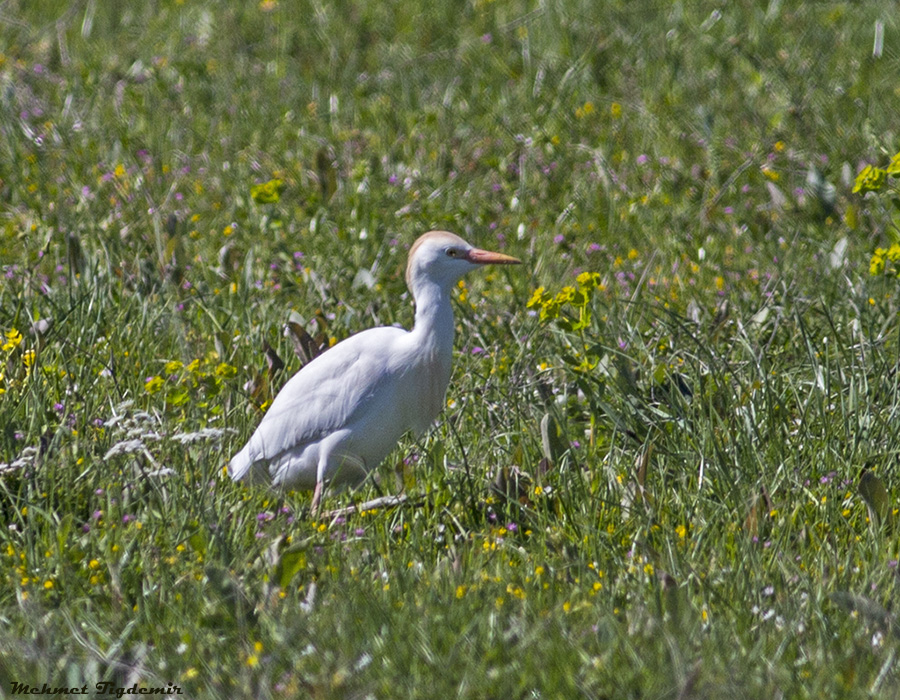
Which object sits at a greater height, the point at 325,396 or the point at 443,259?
the point at 443,259

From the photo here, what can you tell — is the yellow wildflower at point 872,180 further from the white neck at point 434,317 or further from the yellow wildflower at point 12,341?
the yellow wildflower at point 12,341

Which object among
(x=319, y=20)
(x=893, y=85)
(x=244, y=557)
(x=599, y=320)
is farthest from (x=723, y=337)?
(x=319, y=20)

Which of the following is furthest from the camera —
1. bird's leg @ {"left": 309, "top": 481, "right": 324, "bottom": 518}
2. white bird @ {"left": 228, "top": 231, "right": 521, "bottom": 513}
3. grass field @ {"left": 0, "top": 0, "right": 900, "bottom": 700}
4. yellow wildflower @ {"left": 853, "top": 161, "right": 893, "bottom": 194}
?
white bird @ {"left": 228, "top": 231, "right": 521, "bottom": 513}

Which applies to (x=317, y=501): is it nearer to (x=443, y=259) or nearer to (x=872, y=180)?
(x=443, y=259)

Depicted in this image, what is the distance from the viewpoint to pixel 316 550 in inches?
121

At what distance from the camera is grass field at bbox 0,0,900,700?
261 cm

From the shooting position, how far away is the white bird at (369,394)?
371 cm

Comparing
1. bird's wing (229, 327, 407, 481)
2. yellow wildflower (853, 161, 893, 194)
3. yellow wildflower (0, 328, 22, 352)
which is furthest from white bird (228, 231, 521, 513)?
yellow wildflower (853, 161, 893, 194)

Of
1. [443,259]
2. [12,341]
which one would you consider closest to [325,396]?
[443,259]

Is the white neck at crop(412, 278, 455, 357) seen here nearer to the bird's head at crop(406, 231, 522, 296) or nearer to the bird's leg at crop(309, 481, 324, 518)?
the bird's head at crop(406, 231, 522, 296)

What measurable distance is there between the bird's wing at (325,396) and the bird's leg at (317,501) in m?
0.19

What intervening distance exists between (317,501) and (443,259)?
82 cm

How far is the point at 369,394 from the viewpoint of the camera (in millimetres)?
3717

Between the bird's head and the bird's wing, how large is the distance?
20 cm
